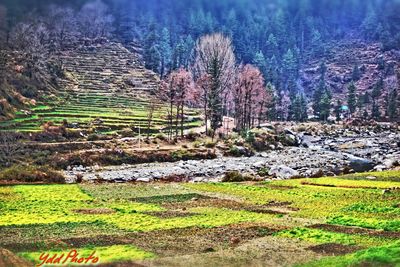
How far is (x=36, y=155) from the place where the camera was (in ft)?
128

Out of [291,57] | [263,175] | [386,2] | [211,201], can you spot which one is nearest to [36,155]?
[263,175]

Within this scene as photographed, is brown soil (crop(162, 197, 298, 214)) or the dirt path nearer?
the dirt path

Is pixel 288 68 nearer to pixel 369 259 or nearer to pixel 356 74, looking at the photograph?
pixel 356 74

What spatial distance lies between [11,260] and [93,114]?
168 ft

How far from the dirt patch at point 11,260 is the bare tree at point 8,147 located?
26319 millimetres

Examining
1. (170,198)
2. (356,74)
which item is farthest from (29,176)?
(356,74)

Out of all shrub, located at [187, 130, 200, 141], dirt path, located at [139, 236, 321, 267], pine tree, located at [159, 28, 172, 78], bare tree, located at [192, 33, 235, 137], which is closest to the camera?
dirt path, located at [139, 236, 321, 267]

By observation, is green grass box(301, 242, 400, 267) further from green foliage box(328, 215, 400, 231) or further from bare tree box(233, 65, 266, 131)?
bare tree box(233, 65, 266, 131)

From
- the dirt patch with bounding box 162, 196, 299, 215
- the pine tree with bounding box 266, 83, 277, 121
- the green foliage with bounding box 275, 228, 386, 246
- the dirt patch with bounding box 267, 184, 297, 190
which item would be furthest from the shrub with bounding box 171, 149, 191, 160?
the pine tree with bounding box 266, 83, 277, 121

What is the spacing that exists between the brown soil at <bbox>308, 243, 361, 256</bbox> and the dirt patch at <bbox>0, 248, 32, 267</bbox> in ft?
22.5

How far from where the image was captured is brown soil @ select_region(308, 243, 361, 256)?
12456 mm

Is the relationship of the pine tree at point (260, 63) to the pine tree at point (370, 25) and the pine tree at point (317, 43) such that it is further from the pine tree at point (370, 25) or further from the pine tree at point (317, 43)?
the pine tree at point (370, 25)

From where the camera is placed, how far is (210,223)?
16797 mm

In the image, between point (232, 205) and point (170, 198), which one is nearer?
point (232, 205)
